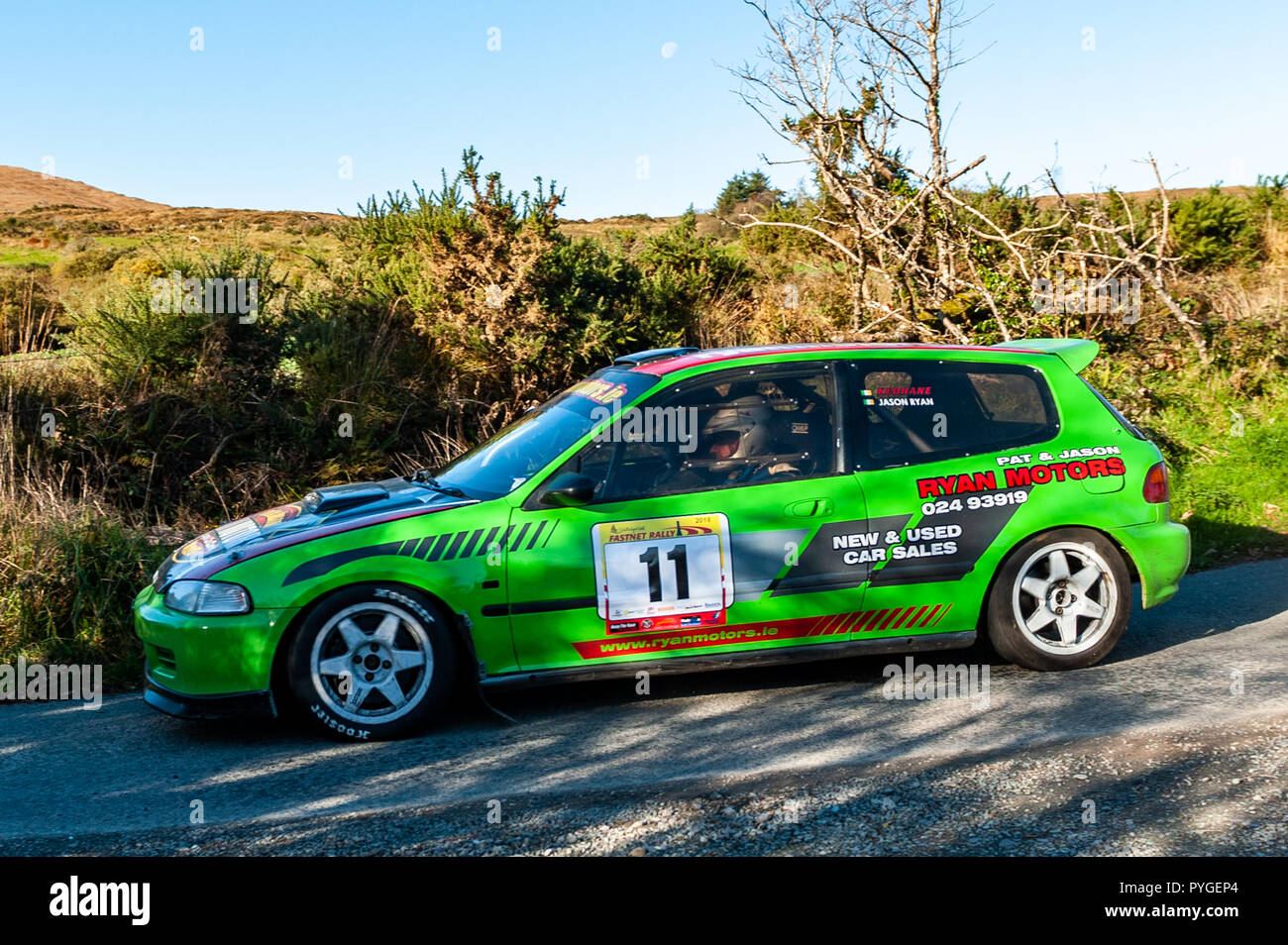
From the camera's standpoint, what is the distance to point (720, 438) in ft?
18.7

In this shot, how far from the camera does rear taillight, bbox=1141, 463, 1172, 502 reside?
604 centimetres

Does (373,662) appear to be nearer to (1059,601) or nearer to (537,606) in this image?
(537,606)

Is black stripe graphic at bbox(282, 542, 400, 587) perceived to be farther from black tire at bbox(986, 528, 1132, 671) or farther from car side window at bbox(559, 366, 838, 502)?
black tire at bbox(986, 528, 1132, 671)

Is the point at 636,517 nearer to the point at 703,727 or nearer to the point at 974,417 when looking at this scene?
the point at 703,727

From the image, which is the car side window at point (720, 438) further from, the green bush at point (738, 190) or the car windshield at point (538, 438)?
the green bush at point (738, 190)

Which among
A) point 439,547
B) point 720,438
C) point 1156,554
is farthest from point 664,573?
point 1156,554

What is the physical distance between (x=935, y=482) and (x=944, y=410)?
1.37 ft

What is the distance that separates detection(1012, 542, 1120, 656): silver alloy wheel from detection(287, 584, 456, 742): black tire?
2884mm

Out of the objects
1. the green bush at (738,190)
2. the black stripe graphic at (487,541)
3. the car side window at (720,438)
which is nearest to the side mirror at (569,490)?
the car side window at (720,438)

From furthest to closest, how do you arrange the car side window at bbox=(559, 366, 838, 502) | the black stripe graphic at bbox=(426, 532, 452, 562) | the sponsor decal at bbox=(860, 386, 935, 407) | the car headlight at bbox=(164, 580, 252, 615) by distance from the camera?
the sponsor decal at bbox=(860, 386, 935, 407)
the car side window at bbox=(559, 366, 838, 502)
the black stripe graphic at bbox=(426, 532, 452, 562)
the car headlight at bbox=(164, 580, 252, 615)

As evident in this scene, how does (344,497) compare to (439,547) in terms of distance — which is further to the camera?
(344,497)

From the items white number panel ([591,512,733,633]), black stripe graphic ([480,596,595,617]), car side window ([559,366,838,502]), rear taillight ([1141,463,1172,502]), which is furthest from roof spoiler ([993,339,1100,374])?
black stripe graphic ([480,596,595,617])
